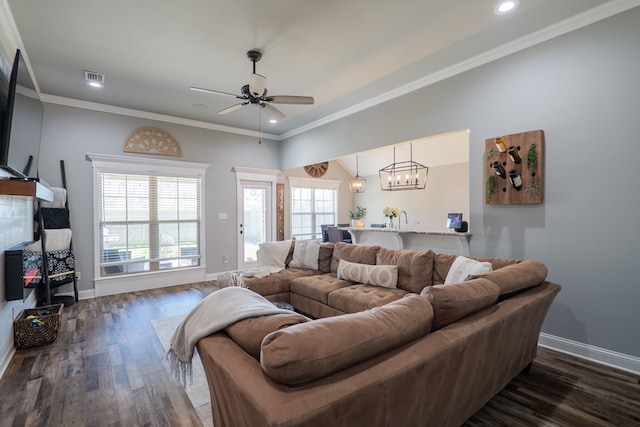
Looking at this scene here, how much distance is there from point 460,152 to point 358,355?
6092 millimetres

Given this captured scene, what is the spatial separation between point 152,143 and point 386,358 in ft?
17.7

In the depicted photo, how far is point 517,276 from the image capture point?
206 cm

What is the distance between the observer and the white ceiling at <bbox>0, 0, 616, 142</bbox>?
2523 millimetres

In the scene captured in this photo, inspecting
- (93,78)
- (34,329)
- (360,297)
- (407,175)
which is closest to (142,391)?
(34,329)

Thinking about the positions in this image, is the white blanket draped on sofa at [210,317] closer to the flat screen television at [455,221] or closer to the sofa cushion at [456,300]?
the sofa cushion at [456,300]

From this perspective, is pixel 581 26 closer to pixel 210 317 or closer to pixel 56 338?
pixel 210 317

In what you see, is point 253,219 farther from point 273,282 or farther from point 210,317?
point 210,317

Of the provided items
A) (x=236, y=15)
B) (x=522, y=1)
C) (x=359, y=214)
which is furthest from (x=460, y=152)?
(x=236, y=15)

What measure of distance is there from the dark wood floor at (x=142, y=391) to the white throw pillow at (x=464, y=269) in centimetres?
84

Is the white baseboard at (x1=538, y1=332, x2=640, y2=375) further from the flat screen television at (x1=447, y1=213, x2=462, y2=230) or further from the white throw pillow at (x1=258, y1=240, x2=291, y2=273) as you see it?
the white throw pillow at (x1=258, y1=240, x2=291, y2=273)

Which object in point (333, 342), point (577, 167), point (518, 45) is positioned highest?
point (518, 45)

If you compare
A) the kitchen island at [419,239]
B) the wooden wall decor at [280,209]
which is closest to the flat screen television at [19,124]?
the kitchen island at [419,239]

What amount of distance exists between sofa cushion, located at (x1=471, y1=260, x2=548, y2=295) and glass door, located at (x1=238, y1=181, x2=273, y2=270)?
4.82 meters

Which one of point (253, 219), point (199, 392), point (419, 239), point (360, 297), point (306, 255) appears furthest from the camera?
point (253, 219)
